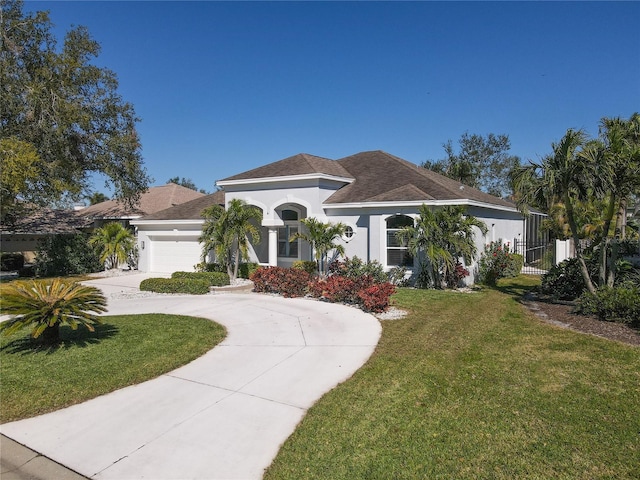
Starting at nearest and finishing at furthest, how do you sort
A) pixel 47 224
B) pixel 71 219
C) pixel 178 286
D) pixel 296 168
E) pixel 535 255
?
1. pixel 178 286
2. pixel 296 168
3. pixel 535 255
4. pixel 47 224
5. pixel 71 219

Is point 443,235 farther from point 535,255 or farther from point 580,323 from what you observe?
point 535,255

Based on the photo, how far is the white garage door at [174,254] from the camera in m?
21.2

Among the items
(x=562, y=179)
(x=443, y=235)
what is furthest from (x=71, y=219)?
(x=562, y=179)

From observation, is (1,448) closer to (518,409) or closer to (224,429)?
(224,429)

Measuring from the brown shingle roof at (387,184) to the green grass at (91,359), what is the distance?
29.4 ft

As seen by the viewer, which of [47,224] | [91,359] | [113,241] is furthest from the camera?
[47,224]

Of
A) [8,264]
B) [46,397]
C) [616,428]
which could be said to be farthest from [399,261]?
[8,264]

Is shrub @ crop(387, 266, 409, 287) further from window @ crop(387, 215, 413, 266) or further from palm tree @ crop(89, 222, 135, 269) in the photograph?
palm tree @ crop(89, 222, 135, 269)

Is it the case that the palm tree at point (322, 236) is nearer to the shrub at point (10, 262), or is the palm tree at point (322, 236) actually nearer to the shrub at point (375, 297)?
the shrub at point (375, 297)

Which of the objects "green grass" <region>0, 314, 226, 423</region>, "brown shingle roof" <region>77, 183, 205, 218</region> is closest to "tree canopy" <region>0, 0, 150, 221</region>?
"brown shingle roof" <region>77, 183, 205, 218</region>

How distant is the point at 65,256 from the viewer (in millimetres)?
21781

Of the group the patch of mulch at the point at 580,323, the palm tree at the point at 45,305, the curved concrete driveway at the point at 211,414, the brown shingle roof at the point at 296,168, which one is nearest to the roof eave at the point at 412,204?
the brown shingle roof at the point at 296,168

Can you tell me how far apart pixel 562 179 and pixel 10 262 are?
30.4 meters

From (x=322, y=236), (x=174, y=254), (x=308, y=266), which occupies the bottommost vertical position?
(x=308, y=266)
